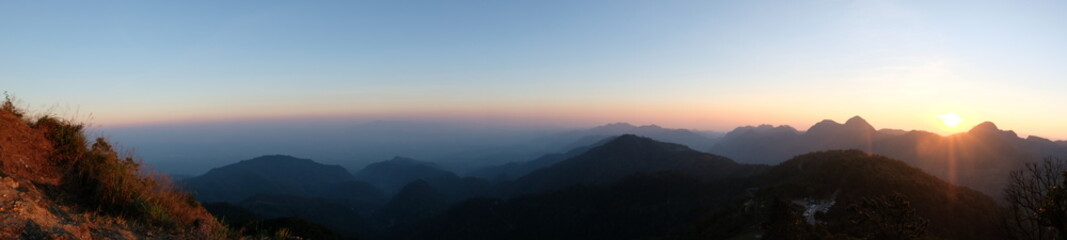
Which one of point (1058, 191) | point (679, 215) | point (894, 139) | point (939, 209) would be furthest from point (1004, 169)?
point (1058, 191)

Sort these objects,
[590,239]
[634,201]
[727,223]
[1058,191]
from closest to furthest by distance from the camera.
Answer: [1058,191] → [727,223] → [590,239] → [634,201]

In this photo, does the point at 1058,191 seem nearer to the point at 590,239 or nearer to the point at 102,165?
the point at 102,165

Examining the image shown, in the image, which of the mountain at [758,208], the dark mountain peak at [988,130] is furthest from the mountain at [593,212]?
the dark mountain peak at [988,130]

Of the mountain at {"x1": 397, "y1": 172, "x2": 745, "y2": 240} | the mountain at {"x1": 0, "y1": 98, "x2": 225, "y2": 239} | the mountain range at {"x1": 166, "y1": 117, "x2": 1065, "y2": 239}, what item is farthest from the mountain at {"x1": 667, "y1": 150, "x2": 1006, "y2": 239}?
the mountain at {"x1": 0, "y1": 98, "x2": 225, "y2": 239}

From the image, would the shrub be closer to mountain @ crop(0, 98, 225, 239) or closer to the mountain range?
mountain @ crop(0, 98, 225, 239)

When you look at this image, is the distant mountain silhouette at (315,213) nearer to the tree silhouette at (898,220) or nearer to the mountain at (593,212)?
the mountain at (593,212)

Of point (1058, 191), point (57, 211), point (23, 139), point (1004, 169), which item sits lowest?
point (1004, 169)
